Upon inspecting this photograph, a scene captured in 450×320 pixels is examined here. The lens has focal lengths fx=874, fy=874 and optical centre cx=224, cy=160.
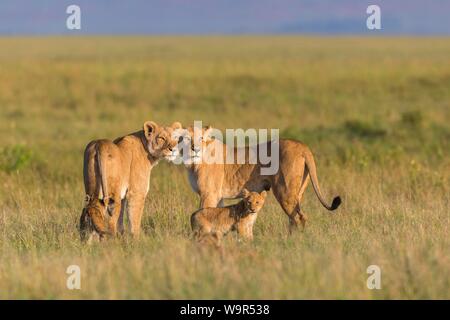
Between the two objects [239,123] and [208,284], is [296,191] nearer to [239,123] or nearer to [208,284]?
[208,284]

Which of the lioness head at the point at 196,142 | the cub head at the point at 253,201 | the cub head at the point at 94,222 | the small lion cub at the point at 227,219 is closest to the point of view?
the cub head at the point at 94,222

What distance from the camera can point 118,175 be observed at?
8172 mm

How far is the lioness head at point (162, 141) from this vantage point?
28.3 feet

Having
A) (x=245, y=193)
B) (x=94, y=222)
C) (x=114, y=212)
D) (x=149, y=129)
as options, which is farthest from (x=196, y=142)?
(x=94, y=222)

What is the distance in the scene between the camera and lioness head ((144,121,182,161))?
8625 mm

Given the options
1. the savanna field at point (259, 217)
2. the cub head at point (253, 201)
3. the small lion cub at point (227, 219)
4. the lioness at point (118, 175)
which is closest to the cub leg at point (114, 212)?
the lioness at point (118, 175)

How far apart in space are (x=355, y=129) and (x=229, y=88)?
11.1 m

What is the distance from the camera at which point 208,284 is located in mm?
6406

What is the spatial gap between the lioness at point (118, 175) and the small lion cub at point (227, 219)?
0.63 metres

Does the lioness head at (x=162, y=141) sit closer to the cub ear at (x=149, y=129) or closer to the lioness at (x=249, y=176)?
the cub ear at (x=149, y=129)

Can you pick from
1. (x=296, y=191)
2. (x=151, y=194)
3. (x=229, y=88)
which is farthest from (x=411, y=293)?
(x=229, y=88)

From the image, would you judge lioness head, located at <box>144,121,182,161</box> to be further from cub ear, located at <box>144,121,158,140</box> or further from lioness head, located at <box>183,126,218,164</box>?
lioness head, located at <box>183,126,218,164</box>

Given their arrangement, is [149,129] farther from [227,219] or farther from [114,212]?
[227,219]

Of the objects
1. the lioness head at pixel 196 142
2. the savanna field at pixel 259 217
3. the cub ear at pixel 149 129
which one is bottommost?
the savanna field at pixel 259 217
